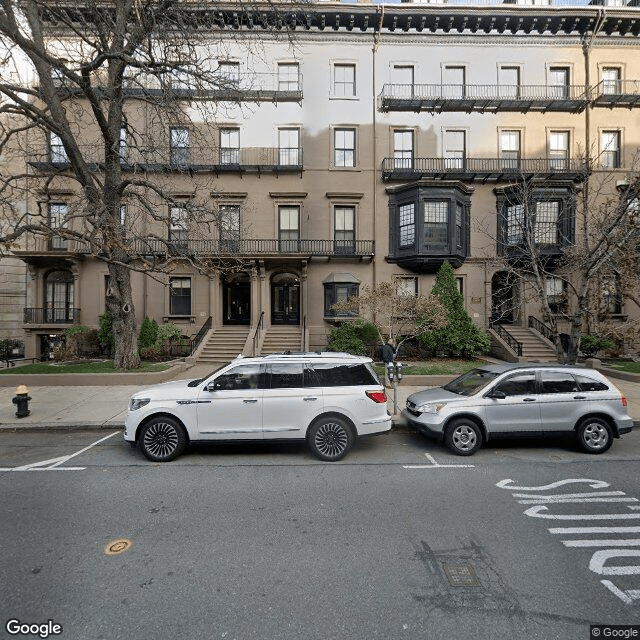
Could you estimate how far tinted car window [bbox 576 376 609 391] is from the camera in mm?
6331

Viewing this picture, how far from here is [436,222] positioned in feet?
57.5

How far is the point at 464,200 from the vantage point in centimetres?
1819

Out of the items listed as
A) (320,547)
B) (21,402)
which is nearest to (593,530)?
(320,547)

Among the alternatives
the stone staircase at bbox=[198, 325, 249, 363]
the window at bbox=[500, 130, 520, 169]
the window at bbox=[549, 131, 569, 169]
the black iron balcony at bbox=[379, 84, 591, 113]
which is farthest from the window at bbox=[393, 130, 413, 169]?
the stone staircase at bbox=[198, 325, 249, 363]

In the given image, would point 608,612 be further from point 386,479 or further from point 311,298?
point 311,298

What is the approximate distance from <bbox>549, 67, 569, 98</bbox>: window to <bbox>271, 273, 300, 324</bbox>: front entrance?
18.0 m

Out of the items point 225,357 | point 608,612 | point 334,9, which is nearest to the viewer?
point 608,612

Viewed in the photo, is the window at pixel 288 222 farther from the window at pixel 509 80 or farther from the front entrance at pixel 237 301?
the window at pixel 509 80

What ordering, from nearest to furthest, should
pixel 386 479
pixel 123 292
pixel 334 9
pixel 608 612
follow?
pixel 608 612 < pixel 386 479 < pixel 123 292 < pixel 334 9

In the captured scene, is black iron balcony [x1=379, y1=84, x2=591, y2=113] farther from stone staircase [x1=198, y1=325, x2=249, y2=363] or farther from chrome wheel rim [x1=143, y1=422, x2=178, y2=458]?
chrome wheel rim [x1=143, y1=422, x2=178, y2=458]

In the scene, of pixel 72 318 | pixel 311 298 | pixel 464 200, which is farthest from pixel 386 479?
pixel 72 318

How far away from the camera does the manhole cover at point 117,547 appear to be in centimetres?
341

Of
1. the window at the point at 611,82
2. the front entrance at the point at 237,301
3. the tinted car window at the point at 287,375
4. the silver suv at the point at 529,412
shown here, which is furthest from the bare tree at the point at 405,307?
the window at the point at 611,82

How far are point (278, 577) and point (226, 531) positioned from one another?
37.7 inches
